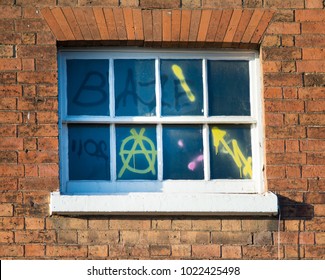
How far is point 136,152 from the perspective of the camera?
5.96 meters

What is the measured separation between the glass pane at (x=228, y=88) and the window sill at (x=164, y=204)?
2.35 feet

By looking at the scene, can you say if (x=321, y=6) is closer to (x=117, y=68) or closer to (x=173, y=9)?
(x=173, y=9)

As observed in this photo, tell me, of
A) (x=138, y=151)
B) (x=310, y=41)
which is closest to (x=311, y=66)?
(x=310, y=41)

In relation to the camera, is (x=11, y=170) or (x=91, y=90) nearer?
(x=11, y=170)

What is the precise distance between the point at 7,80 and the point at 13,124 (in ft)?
1.09

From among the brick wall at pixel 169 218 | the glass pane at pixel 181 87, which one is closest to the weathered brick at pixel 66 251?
the brick wall at pixel 169 218

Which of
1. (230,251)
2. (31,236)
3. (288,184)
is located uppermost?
(288,184)

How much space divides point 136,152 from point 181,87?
61cm

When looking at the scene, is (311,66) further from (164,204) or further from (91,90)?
(91,90)

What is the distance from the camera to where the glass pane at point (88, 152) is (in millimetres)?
5926

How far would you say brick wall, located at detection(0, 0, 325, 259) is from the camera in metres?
5.70

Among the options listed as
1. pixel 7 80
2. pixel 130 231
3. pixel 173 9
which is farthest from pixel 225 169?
pixel 7 80

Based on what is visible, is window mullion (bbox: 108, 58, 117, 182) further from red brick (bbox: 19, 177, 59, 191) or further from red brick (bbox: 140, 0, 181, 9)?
red brick (bbox: 140, 0, 181, 9)

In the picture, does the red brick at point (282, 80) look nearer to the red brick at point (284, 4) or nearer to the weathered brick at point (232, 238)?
the red brick at point (284, 4)
